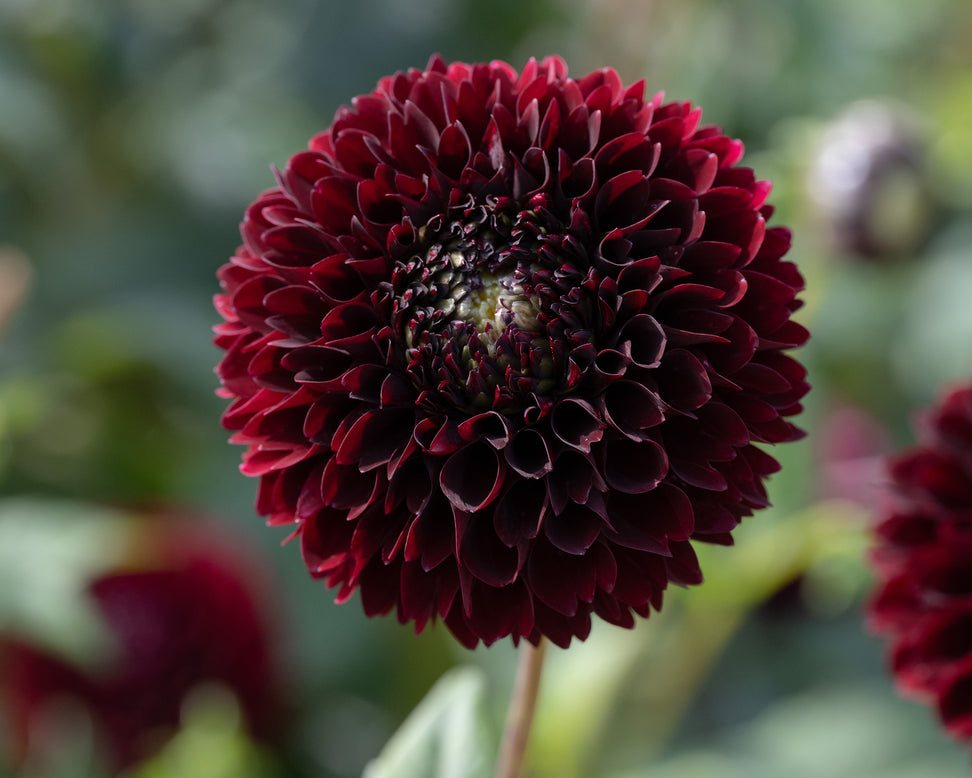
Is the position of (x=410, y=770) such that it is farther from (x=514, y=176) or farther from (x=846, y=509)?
(x=846, y=509)

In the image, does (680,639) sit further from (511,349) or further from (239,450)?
(511,349)

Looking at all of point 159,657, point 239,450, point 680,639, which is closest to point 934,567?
point 680,639

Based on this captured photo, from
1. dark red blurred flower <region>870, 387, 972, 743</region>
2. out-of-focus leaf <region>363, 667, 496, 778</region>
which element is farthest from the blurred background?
dark red blurred flower <region>870, 387, 972, 743</region>

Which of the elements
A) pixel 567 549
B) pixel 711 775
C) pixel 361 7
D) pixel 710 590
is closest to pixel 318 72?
pixel 361 7

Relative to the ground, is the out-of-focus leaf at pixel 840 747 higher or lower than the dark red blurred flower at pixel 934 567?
A: lower

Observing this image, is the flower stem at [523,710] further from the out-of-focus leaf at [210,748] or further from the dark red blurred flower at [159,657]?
the dark red blurred flower at [159,657]

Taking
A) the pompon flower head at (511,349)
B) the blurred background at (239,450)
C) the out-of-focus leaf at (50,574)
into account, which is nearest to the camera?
the pompon flower head at (511,349)

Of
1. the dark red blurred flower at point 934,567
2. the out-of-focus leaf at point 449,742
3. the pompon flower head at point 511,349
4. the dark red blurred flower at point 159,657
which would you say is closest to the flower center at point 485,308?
the pompon flower head at point 511,349

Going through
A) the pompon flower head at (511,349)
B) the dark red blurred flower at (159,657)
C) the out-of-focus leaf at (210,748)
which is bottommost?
the out-of-focus leaf at (210,748)

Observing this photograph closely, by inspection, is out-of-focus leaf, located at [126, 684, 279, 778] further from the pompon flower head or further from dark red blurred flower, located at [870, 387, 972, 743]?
dark red blurred flower, located at [870, 387, 972, 743]
